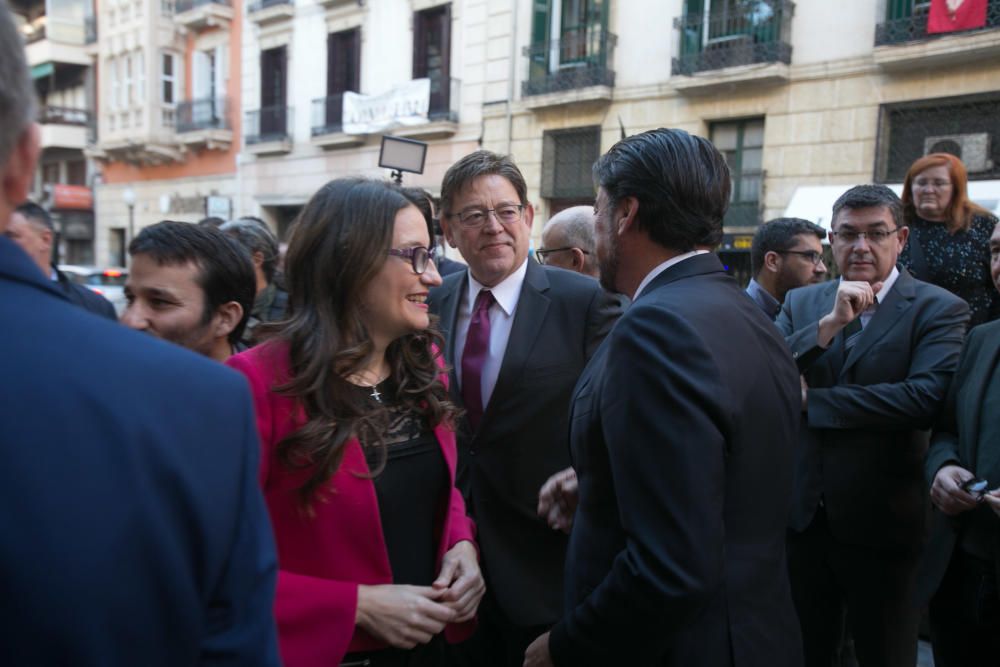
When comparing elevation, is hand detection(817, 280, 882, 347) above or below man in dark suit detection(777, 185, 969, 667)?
above

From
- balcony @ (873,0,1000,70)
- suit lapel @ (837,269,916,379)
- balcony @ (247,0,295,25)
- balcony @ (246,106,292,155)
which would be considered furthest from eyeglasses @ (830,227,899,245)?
balcony @ (247,0,295,25)

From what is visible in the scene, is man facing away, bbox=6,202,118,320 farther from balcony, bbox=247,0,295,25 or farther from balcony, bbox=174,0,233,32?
balcony, bbox=174,0,233,32

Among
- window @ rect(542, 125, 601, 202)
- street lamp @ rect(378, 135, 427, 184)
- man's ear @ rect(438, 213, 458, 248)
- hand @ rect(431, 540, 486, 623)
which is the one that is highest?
window @ rect(542, 125, 601, 202)

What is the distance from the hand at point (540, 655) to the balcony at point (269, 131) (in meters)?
20.0

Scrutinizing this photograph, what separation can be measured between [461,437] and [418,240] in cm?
93

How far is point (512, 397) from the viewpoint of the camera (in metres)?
2.64

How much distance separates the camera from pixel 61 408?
77 centimetres

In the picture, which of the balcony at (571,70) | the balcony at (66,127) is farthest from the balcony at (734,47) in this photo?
the balcony at (66,127)

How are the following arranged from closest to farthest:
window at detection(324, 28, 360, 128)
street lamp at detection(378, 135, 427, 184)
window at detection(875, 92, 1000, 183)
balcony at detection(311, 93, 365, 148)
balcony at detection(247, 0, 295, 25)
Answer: street lamp at detection(378, 135, 427, 184), window at detection(875, 92, 1000, 183), balcony at detection(311, 93, 365, 148), window at detection(324, 28, 360, 128), balcony at detection(247, 0, 295, 25)

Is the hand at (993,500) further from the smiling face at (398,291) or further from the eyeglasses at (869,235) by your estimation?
the smiling face at (398,291)

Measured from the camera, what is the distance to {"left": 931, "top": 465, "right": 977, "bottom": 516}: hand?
97.2 inches

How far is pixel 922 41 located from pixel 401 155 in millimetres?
8857

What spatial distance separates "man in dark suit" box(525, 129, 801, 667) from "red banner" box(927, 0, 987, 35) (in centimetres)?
1136

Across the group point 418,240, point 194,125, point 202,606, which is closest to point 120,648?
point 202,606
